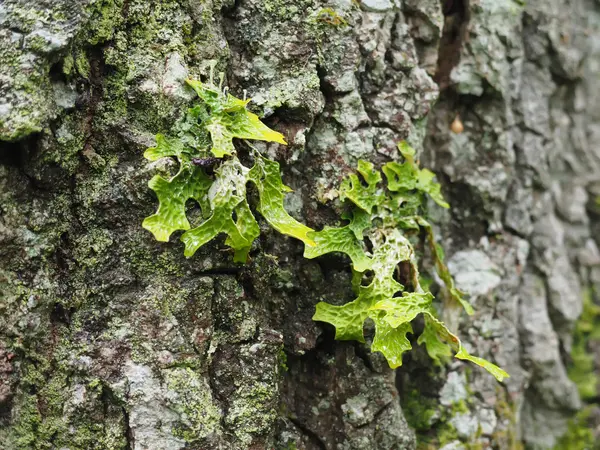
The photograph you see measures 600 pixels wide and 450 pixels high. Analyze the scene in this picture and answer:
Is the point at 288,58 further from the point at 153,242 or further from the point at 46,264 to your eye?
the point at 46,264

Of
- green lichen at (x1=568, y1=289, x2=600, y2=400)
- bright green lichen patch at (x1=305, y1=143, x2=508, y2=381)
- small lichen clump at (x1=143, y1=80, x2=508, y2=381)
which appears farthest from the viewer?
green lichen at (x1=568, y1=289, x2=600, y2=400)

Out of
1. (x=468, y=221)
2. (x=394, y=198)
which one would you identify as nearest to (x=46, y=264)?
(x=394, y=198)

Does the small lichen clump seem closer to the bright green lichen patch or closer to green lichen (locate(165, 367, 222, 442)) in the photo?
the bright green lichen patch

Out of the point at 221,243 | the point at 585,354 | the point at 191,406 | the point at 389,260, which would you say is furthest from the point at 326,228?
the point at 585,354

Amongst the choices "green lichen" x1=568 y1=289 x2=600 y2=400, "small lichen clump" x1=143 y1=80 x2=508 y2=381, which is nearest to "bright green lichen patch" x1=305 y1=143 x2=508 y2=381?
"small lichen clump" x1=143 y1=80 x2=508 y2=381

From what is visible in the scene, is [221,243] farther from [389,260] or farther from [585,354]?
[585,354]

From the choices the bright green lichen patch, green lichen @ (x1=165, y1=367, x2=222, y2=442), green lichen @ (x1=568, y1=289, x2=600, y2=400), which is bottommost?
green lichen @ (x1=568, y1=289, x2=600, y2=400)

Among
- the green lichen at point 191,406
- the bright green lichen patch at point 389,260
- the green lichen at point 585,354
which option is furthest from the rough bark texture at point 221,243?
the green lichen at point 585,354
